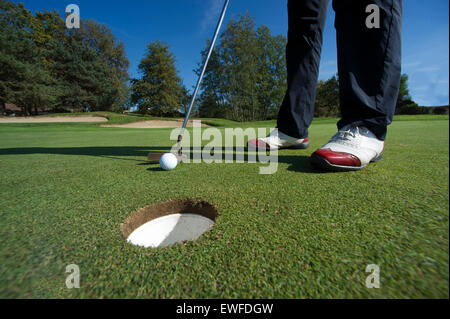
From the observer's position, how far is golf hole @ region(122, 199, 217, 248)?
1.00m

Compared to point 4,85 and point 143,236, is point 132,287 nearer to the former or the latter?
point 143,236

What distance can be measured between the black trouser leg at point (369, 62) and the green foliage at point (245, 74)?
1013 inches

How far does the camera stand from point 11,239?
2.35ft

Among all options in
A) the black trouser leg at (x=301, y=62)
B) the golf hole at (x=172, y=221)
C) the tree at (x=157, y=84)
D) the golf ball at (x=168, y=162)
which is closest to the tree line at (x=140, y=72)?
the tree at (x=157, y=84)

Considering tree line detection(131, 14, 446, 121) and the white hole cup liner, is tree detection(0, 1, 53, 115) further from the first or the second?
the white hole cup liner

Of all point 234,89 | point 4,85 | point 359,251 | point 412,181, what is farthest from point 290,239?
point 4,85

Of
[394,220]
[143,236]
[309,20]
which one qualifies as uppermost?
[309,20]

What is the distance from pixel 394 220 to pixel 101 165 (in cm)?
212

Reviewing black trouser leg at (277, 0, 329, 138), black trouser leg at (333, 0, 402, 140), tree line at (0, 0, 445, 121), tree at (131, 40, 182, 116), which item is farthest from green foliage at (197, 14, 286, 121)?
black trouser leg at (333, 0, 402, 140)

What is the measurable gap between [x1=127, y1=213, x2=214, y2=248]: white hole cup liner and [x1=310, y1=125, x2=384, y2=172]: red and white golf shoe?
0.88 meters

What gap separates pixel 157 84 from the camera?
2891 centimetres

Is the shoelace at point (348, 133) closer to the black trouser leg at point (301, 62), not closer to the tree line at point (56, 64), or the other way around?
the black trouser leg at point (301, 62)

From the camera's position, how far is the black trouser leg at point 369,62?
3.64ft
